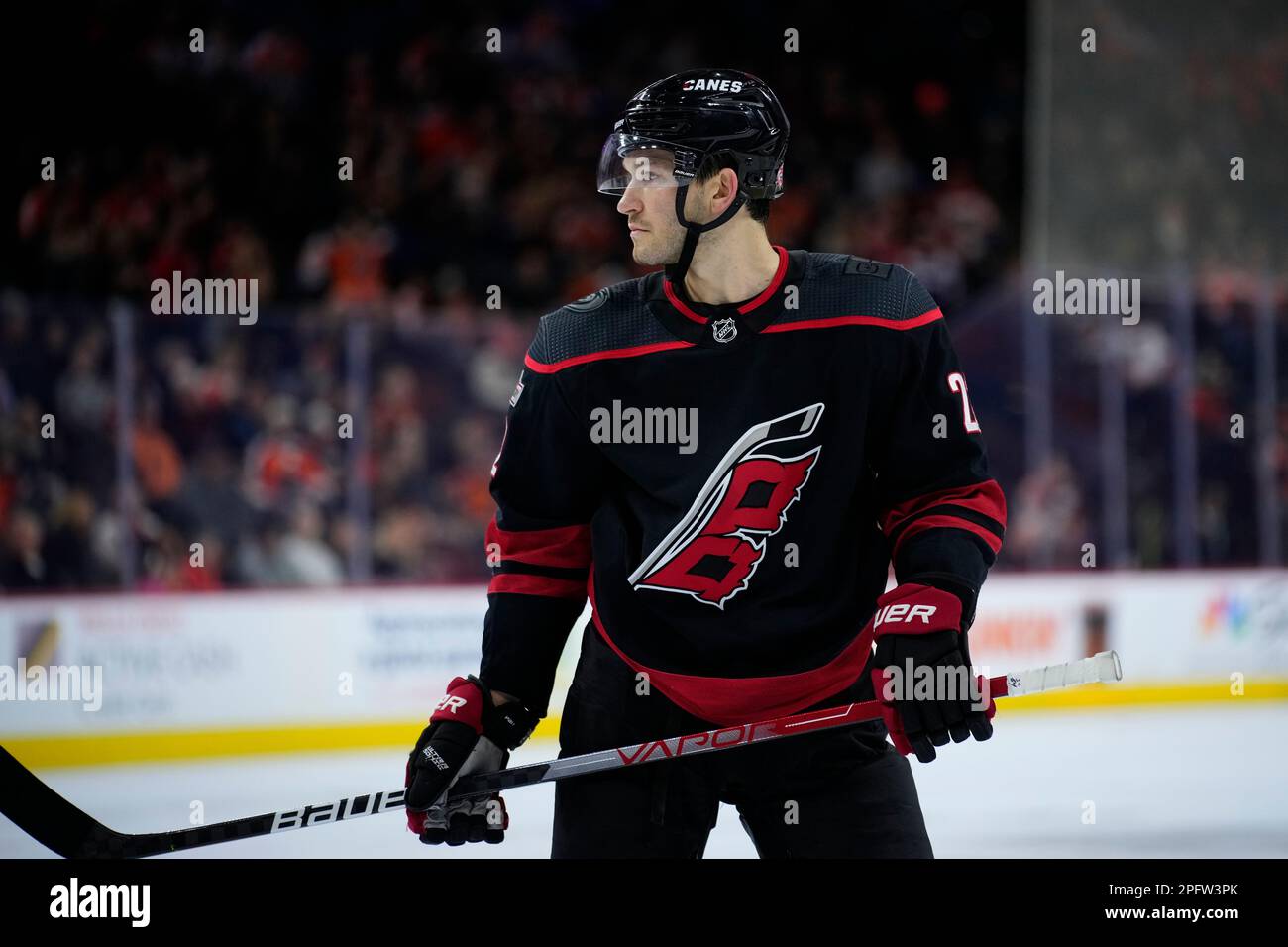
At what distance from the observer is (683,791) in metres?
1.89

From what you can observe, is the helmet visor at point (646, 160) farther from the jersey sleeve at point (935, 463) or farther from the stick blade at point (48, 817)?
the stick blade at point (48, 817)

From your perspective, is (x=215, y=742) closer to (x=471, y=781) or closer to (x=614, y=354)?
(x=471, y=781)

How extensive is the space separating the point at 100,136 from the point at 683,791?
5760 mm

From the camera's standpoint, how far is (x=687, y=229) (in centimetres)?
194

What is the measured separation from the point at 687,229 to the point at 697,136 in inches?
4.9

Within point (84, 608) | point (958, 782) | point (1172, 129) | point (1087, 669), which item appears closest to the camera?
point (1087, 669)

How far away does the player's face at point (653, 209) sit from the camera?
1.95m

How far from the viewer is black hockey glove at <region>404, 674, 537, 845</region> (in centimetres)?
194

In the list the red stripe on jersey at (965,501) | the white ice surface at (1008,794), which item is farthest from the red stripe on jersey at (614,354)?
the white ice surface at (1008,794)

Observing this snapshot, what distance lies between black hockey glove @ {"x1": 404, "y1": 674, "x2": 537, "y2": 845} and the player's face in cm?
62

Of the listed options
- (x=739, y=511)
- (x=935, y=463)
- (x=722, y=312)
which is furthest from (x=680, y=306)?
(x=935, y=463)

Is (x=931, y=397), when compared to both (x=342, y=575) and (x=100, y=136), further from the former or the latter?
(x=100, y=136)


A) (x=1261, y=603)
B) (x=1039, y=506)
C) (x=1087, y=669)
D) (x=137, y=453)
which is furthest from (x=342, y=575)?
(x=1087, y=669)

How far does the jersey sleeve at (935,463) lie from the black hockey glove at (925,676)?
0.18ft
